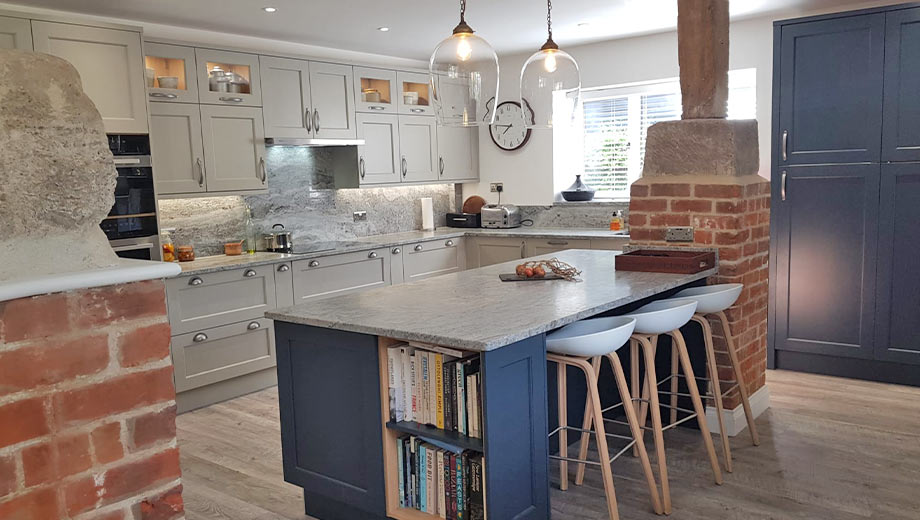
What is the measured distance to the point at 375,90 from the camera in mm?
5988

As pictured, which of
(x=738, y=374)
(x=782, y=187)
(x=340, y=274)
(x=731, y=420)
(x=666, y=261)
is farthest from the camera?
(x=340, y=274)

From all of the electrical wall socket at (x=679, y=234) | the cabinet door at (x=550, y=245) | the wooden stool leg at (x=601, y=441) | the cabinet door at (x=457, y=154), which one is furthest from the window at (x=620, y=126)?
the wooden stool leg at (x=601, y=441)

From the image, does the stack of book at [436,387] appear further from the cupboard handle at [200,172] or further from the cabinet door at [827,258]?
the cabinet door at [827,258]

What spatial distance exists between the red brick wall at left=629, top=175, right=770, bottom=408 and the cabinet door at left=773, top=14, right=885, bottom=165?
87 cm

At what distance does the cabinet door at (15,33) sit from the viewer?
3.79 metres

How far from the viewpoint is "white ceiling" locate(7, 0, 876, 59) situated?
4348 millimetres

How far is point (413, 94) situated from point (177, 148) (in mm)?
2337

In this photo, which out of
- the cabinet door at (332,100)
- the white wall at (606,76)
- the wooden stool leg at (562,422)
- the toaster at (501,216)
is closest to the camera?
the wooden stool leg at (562,422)

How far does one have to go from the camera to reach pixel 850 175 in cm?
448

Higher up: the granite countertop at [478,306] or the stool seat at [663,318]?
the granite countertop at [478,306]

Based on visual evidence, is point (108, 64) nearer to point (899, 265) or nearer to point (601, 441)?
point (601, 441)

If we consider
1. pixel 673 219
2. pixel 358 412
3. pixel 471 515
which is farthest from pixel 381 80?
pixel 471 515

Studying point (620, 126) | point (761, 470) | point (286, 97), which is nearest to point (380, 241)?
point (286, 97)

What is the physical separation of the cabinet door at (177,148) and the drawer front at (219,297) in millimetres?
627
